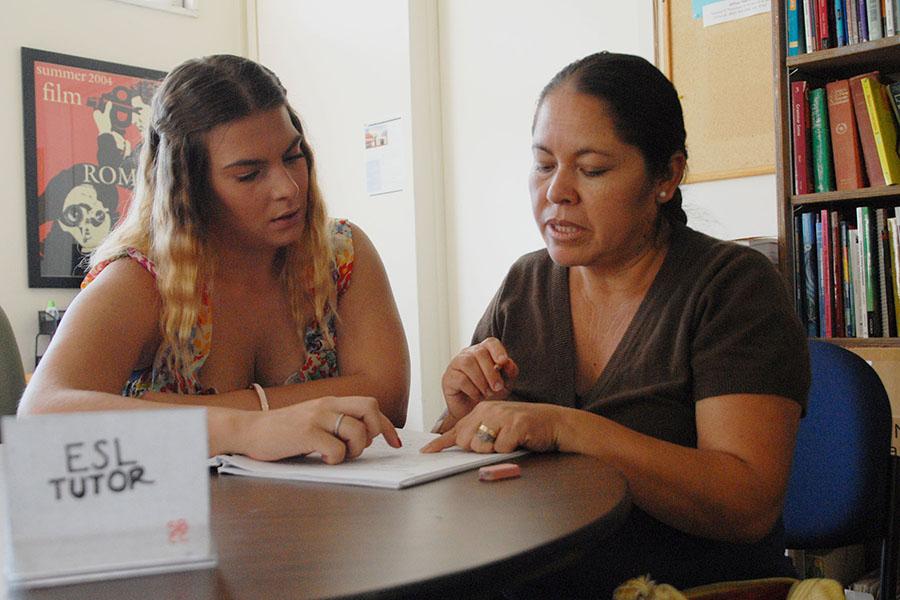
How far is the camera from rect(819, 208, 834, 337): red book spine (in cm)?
228

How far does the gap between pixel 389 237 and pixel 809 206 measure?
1.96 meters

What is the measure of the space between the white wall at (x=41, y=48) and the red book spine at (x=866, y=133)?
328 centimetres

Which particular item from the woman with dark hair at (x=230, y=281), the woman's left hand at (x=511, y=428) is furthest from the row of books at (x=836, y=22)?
the woman's left hand at (x=511, y=428)

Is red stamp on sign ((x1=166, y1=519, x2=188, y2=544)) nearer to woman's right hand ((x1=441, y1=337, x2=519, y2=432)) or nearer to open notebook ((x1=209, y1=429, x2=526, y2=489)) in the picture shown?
open notebook ((x1=209, y1=429, x2=526, y2=489))

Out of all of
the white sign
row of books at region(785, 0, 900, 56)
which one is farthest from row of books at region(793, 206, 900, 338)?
the white sign

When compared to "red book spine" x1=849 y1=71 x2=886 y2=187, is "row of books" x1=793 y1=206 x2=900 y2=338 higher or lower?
lower

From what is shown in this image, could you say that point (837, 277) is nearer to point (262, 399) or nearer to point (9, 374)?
point (262, 399)

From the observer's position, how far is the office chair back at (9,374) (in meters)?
1.89

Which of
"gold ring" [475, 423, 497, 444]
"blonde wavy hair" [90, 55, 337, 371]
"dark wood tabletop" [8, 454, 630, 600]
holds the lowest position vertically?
"dark wood tabletop" [8, 454, 630, 600]

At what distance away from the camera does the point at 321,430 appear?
1.01 metres

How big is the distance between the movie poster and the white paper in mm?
2334

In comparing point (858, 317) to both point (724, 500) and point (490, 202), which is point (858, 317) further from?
point (490, 202)

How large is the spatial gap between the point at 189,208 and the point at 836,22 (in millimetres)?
1741

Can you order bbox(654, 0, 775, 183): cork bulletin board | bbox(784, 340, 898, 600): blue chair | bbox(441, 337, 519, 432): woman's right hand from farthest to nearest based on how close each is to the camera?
bbox(654, 0, 775, 183): cork bulletin board → bbox(784, 340, 898, 600): blue chair → bbox(441, 337, 519, 432): woman's right hand
